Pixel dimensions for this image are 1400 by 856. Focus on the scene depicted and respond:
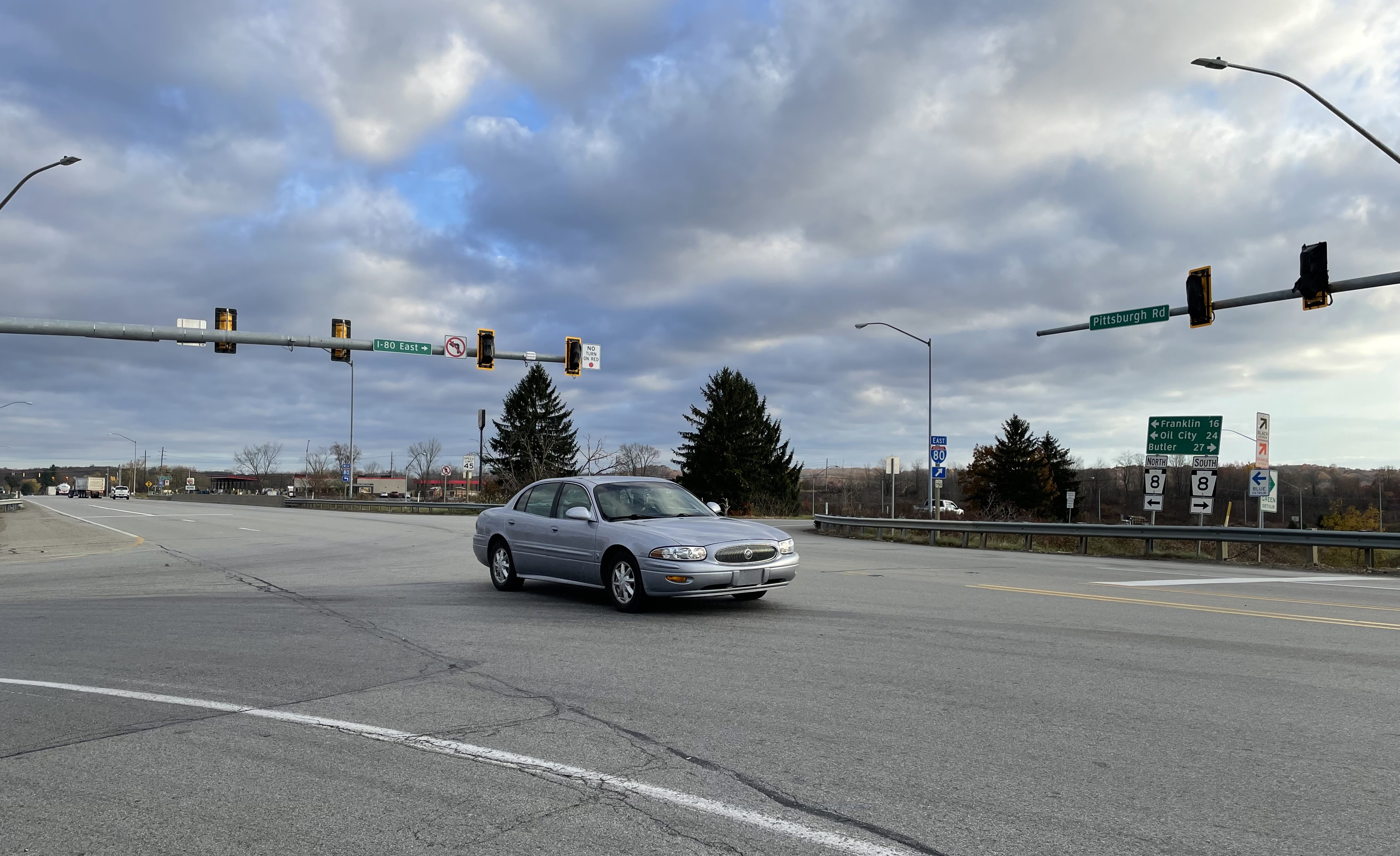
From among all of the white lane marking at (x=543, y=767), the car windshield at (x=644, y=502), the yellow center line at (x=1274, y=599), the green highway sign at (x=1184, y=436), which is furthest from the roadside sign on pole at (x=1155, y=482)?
the white lane marking at (x=543, y=767)

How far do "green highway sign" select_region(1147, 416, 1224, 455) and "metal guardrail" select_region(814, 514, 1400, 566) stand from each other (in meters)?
1.90

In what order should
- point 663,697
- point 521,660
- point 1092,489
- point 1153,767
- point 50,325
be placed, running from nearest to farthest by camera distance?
point 1153,767, point 663,697, point 521,660, point 50,325, point 1092,489

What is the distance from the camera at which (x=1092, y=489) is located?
333 feet

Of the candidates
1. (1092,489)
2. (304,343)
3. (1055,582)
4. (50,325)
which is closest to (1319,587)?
(1055,582)

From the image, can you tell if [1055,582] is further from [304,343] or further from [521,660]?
[304,343]

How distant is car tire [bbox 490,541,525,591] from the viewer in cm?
1301

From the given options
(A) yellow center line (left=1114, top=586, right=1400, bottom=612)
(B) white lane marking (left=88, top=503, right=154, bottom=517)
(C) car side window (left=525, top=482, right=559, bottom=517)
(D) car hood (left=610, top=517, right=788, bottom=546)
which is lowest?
(B) white lane marking (left=88, top=503, right=154, bottom=517)

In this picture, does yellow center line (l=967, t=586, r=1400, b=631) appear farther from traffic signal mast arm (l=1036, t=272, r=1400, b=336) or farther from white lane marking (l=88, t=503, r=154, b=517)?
white lane marking (l=88, t=503, r=154, b=517)

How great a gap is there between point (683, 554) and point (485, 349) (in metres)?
19.5

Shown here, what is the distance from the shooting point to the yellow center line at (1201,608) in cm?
1027

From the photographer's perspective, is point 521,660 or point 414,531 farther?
point 414,531

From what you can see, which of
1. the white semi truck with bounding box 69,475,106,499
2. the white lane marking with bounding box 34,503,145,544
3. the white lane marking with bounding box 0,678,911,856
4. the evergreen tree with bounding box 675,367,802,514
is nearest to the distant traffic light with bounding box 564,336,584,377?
the white lane marking with bounding box 34,503,145,544

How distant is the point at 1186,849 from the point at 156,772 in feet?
15.9

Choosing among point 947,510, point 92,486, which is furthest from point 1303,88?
point 92,486
